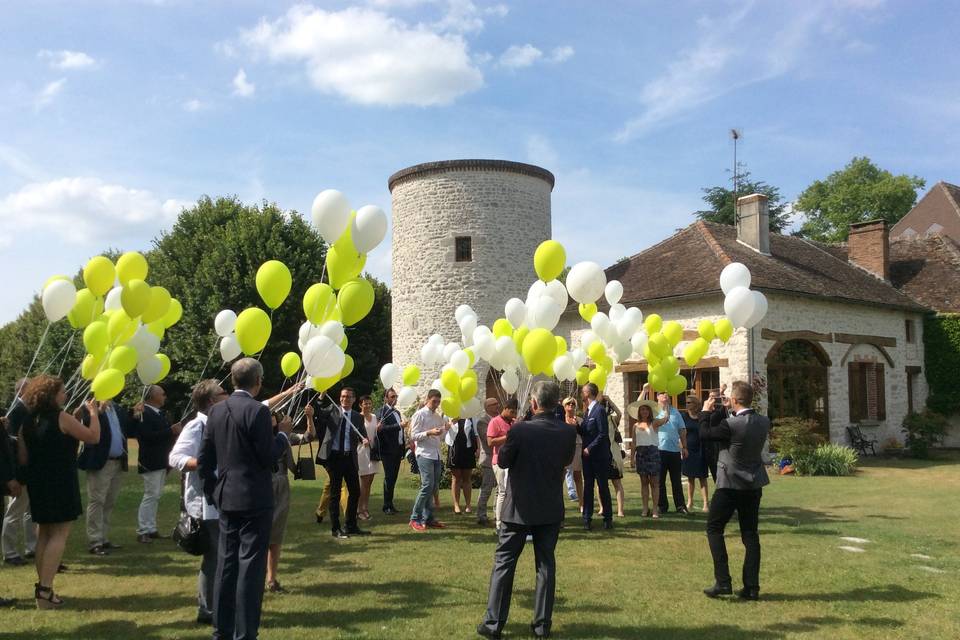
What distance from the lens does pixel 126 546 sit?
290 inches

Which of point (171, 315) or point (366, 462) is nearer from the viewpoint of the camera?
point (171, 315)

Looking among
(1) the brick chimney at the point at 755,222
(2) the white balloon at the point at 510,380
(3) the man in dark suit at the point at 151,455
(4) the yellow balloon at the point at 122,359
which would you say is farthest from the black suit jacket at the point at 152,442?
(1) the brick chimney at the point at 755,222

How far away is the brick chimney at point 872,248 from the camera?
69.2 ft

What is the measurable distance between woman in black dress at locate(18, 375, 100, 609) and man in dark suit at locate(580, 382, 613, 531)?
4.99 metres

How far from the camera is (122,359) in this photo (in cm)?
643

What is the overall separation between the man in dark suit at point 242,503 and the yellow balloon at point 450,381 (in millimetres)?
4023

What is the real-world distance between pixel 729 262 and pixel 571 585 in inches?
505

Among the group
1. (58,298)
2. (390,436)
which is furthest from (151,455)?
(390,436)

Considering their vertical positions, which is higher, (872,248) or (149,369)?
(872,248)

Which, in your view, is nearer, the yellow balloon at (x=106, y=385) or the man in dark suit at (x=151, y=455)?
the yellow balloon at (x=106, y=385)

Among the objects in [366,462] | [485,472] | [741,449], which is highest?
[741,449]

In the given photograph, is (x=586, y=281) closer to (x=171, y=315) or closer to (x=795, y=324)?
(x=171, y=315)

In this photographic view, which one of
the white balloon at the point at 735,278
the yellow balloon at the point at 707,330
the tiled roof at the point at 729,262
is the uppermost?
the tiled roof at the point at 729,262

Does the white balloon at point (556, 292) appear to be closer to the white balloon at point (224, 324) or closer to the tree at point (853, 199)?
the white balloon at point (224, 324)
